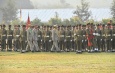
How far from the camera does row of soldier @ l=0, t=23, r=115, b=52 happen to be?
2266cm

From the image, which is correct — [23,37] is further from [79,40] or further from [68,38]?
[79,40]

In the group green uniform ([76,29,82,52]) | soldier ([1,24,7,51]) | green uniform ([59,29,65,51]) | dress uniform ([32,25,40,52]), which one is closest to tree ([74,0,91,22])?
green uniform ([59,29,65,51])

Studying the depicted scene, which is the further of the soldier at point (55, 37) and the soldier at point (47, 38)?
the soldier at point (47, 38)

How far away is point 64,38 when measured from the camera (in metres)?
23.8

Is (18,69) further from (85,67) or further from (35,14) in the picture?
(35,14)

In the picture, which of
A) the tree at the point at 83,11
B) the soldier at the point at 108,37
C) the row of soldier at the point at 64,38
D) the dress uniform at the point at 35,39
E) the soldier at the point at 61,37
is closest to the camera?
the row of soldier at the point at 64,38

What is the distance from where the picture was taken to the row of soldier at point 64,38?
22.7 meters

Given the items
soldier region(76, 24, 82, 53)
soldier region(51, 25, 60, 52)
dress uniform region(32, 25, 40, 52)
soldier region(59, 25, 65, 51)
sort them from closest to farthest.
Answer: soldier region(76, 24, 82, 53) < soldier region(51, 25, 60, 52) < dress uniform region(32, 25, 40, 52) < soldier region(59, 25, 65, 51)

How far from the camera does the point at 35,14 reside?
238ft

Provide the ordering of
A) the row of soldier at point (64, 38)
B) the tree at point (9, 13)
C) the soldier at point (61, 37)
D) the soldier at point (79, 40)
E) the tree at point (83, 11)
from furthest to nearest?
the tree at point (9, 13) < the tree at point (83, 11) < the soldier at point (61, 37) < the row of soldier at point (64, 38) < the soldier at point (79, 40)

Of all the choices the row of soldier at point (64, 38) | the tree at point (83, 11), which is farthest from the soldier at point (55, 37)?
the tree at point (83, 11)

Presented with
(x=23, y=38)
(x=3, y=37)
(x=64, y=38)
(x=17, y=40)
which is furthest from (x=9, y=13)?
(x=64, y=38)

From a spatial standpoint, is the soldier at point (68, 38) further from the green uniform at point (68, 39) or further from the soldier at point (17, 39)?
the soldier at point (17, 39)

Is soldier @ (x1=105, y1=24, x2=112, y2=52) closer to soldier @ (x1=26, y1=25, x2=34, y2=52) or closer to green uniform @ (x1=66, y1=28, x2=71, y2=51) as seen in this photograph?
green uniform @ (x1=66, y1=28, x2=71, y2=51)
